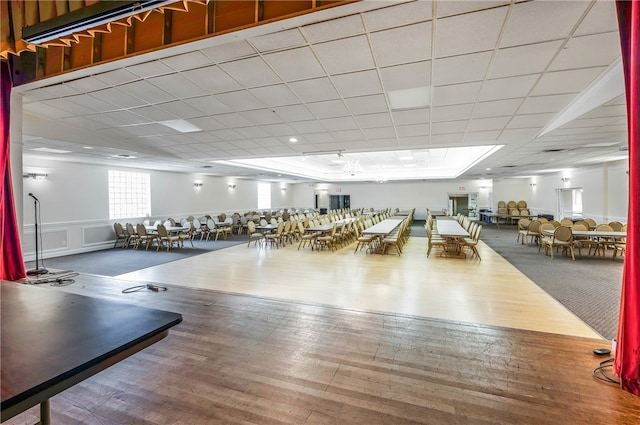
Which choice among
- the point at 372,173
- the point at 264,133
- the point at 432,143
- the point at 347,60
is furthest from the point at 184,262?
the point at 372,173

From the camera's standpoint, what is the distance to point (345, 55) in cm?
280

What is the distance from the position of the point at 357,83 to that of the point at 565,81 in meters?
2.44

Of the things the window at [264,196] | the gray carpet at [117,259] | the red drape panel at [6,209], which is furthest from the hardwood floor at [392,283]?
the window at [264,196]

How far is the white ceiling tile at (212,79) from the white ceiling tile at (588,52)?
3.47 metres

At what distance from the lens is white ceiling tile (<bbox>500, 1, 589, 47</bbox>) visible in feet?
6.91

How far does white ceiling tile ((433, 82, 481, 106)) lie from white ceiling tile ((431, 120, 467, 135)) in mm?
997

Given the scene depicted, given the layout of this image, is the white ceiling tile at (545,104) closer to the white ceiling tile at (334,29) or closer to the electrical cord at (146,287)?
the white ceiling tile at (334,29)

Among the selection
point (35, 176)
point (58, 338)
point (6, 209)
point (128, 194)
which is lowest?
point (58, 338)

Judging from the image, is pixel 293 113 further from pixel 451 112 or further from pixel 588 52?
pixel 588 52

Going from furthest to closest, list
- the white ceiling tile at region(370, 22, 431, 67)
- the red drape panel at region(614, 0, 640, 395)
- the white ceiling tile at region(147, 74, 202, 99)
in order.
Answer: the white ceiling tile at region(147, 74, 202, 99) → the white ceiling tile at region(370, 22, 431, 67) → the red drape panel at region(614, 0, 640, 395)

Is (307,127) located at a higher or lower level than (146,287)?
higher

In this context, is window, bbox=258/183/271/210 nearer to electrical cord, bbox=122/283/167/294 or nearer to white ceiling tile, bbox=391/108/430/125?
electrical cord, bbox=122/283/167/294

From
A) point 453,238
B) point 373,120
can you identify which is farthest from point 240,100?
point 453,238

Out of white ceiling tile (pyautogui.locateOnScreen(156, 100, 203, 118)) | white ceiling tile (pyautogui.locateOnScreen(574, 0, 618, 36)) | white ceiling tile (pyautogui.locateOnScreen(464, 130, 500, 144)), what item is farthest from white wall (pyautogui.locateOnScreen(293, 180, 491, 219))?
white ceiling tile (pyautogui.locateOnScreen(574, 0, 618, 36))
